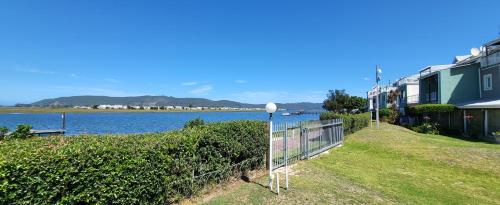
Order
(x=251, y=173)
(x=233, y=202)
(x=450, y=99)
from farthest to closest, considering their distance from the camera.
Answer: (x=450, y=99) → (x=251, y=173) → (x=233, y=202)

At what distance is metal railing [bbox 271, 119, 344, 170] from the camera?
32.6ft

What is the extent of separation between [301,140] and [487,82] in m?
21.6

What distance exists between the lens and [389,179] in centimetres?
947

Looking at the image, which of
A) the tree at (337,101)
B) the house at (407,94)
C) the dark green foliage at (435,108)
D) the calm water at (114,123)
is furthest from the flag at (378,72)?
the tree at (337,101)

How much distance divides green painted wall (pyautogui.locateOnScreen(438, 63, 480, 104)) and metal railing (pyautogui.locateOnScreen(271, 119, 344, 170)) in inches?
638

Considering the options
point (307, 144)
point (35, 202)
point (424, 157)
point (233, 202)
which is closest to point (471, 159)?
point (424, 157)

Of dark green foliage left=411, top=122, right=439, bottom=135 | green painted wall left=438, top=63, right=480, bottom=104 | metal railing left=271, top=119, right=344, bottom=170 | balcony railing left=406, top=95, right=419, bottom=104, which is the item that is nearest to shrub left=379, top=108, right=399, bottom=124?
balcony railing left=406, top=95, right=419, bottom=104

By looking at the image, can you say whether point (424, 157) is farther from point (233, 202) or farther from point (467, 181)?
point (233, 202)

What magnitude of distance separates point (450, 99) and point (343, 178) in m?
22.7

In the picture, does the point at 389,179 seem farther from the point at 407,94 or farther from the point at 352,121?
the point at 407,94

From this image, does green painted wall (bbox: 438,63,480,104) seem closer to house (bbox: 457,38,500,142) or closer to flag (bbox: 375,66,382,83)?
house (bbox: 457,38,500,142)

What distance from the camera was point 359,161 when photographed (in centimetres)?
1226

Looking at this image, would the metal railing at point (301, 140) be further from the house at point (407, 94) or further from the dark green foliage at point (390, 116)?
the house at point (407, 94)

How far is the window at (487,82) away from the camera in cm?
2350
